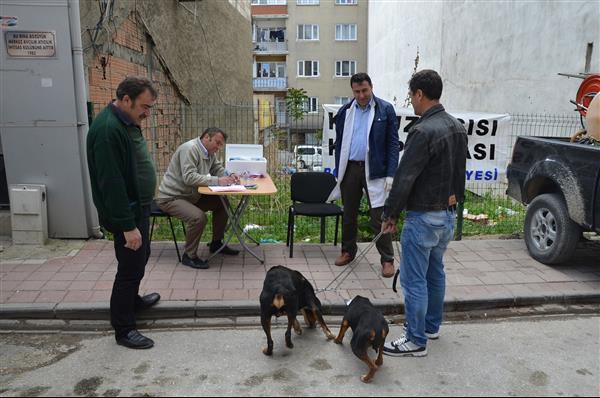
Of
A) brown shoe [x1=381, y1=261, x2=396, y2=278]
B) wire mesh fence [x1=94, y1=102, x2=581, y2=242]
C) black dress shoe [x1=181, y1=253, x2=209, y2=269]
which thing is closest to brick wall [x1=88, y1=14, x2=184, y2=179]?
wire mesh fence [x1=94, y1=102, x2=581, y2=242]

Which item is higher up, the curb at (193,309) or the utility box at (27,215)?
the utility box at (27,215)

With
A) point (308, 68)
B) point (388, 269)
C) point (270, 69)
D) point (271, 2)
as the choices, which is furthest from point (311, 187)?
point (270, 69)

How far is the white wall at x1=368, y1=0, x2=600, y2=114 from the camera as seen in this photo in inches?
423

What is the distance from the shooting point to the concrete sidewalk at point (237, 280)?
458 centimetres

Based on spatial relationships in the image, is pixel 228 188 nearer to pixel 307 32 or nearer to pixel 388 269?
pixel 388 269

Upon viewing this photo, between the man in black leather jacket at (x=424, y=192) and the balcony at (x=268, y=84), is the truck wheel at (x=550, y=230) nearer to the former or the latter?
the man in black leather jacket at (x=424, y=192)

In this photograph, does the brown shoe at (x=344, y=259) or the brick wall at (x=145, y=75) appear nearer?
the brown shoe at (x=344, y=259)

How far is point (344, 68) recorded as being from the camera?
39281mm

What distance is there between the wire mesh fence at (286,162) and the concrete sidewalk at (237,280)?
115cm

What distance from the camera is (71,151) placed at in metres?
6.14

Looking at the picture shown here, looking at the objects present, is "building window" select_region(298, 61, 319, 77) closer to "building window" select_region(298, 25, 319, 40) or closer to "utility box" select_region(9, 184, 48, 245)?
"building window" select_region(298, 25, 319, 40)

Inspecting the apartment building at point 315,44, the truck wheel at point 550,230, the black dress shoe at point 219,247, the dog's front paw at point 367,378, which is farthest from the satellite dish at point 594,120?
the apartment building at point 315,44

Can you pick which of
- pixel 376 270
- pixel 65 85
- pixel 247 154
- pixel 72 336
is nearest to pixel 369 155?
pixel 376 270

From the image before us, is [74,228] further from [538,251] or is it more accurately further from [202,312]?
[538,251]
